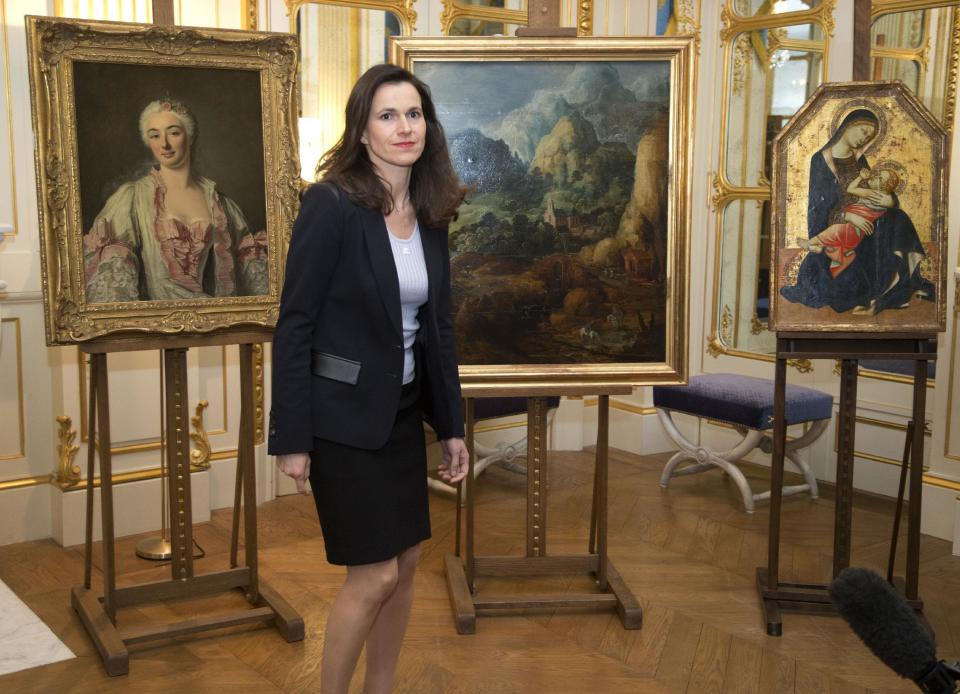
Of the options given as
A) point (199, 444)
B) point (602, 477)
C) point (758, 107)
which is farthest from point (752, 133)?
point (199, 444)

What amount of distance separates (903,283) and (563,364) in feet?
3.79

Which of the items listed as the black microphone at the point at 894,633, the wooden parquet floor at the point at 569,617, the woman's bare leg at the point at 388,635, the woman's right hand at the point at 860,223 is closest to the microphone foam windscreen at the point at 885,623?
the black microphone at the point at 894,633

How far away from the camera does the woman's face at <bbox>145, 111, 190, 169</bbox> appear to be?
3.19 metres

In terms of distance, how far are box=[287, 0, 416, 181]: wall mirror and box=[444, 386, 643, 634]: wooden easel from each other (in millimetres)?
1967

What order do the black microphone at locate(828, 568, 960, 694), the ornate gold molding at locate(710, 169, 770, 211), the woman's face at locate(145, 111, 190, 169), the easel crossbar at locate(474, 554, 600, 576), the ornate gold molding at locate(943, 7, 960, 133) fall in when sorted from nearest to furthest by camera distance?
1. the black microphone at locate(828, 568, 960, 694)
2. the woman's face at locate(145, 111, 190, 169)
3. the easel crossbar at locate(474, 554, 600, 576)
4. the ornate gold molding at locate(943, 7, 960, 133)
5. the ornate gold molding at locate(710, 169, 770, 211)

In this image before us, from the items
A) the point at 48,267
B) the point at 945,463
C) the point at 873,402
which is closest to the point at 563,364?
the point at 48,267

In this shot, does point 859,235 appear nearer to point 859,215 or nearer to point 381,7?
point 859,215

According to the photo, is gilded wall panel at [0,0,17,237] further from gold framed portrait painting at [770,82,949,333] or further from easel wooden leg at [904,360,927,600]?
easel wooden leg at [904,360,927,600]

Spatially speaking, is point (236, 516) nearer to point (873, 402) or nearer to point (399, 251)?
point (399, 251)

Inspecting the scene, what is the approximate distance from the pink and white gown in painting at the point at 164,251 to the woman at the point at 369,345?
90 cm

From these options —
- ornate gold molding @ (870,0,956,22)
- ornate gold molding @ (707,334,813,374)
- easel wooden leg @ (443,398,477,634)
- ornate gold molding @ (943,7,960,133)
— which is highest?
ornate gold molding @ (870,0,956,22)

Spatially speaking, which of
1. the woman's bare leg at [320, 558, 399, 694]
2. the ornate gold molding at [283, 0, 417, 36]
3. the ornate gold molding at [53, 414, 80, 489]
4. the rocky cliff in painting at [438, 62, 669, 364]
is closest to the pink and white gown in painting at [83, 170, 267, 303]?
the rocky cliff in painting at [438, 62, 669, 364]

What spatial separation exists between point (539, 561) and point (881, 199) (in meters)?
1.71

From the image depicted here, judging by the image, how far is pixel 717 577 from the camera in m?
3.98
